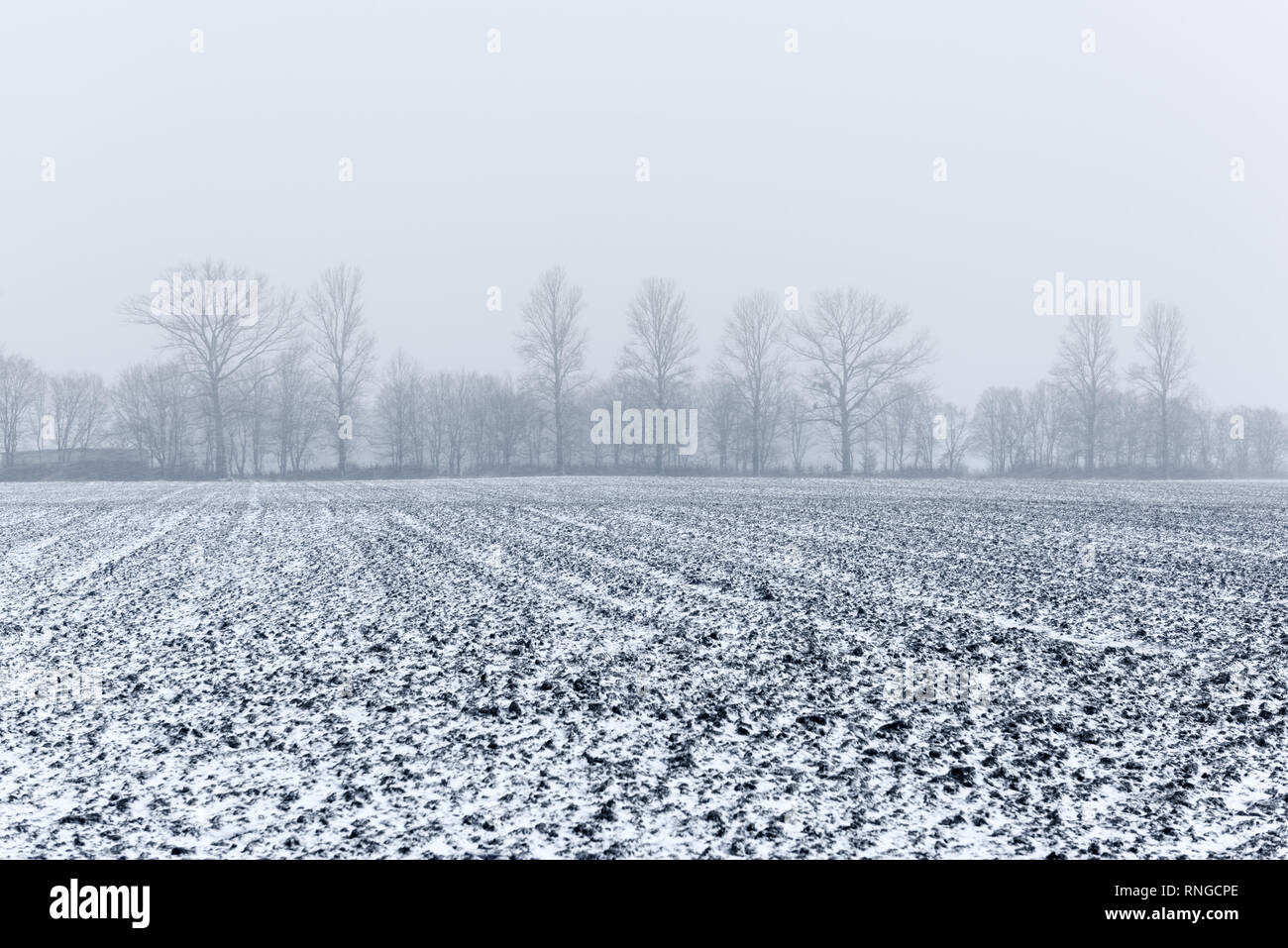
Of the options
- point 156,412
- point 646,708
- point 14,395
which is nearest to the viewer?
point 646,708

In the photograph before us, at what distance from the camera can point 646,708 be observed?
4426 mm

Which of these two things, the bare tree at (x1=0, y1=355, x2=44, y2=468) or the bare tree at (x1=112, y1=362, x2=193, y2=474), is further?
the bare tree at (x1=0, y1=355, x2=44, y2=468)

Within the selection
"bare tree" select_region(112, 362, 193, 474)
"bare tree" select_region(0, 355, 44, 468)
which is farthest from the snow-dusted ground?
"bare tree" select_region(0, 355, 44, 468)

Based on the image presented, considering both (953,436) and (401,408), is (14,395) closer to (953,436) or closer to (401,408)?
(401,408)

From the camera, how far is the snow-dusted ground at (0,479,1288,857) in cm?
305

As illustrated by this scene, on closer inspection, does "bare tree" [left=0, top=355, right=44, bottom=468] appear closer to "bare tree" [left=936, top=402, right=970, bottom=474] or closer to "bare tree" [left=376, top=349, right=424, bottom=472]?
"bare tree" [left=376, top=349, right=424, bottom=472]

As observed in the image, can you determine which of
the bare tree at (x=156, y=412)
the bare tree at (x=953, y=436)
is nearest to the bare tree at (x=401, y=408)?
the bare tree at (x=156, y=412)

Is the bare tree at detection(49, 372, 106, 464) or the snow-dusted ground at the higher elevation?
the bare tree at detection(49, 372, 106, 464)

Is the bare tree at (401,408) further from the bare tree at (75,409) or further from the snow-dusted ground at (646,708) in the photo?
the snow-dusted ground at (646,708)

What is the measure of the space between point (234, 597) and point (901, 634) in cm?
563

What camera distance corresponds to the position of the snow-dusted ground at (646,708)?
3.05m

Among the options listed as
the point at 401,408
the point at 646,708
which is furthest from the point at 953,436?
the point at 646,708

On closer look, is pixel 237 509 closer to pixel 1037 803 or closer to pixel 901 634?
pixel 901 634
